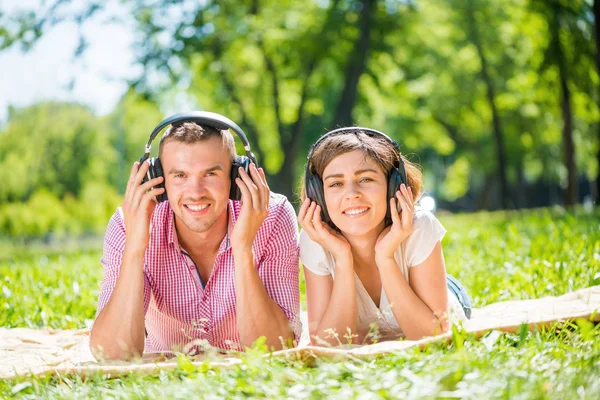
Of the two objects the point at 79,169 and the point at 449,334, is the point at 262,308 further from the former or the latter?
the point at 79,169

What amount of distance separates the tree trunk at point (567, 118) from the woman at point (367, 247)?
42.4 ft

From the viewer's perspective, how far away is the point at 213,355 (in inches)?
102

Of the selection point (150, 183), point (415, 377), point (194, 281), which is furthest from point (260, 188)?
point (415, 377)

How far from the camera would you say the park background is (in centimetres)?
273

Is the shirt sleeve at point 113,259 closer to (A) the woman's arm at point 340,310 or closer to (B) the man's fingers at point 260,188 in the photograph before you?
(B) the man's fingers at point 260,188

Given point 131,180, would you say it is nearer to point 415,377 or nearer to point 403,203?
point 403,203

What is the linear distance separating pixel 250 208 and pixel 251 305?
52 cm

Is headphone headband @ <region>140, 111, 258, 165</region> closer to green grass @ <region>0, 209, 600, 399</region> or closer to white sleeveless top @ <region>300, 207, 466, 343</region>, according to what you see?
white sleeveless top @ <region>300, 207, 466, 343</region>

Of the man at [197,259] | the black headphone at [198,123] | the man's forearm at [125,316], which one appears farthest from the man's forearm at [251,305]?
the man's forearm at [125,316]

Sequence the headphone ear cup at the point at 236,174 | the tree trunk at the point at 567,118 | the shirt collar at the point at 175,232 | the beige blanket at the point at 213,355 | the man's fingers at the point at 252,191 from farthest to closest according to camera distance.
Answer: the tree trunk at the point at 567,118 → the shirt collar at the point at 175,232 → the headphone ear cup at the point at 236,174 → the man's fingers at the point at 252,191 → the beige blanket at the point at 213,355

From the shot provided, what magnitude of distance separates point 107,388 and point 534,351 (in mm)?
1824

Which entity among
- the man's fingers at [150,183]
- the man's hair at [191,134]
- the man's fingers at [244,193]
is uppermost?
the man's hair at [191,134]

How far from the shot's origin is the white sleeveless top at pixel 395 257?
372 cm

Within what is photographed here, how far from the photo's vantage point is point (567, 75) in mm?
15820
